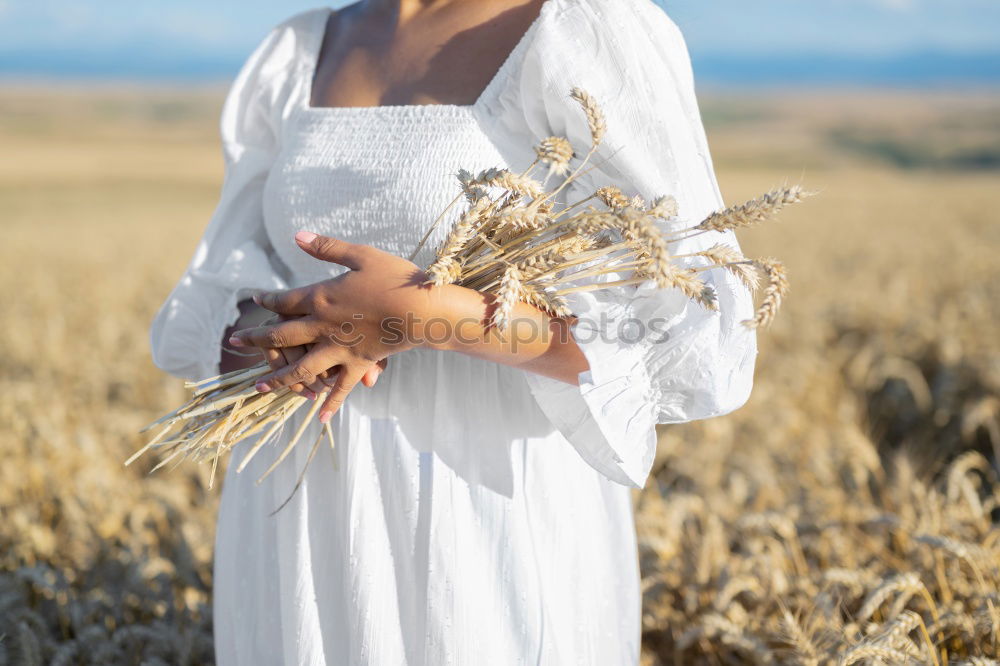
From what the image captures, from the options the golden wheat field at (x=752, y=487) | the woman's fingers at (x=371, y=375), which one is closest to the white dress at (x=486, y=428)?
the woman's fingers at (x=371, y=375)

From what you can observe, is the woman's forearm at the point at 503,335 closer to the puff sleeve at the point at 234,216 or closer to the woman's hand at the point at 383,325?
the woman's hand at the point at 383,325

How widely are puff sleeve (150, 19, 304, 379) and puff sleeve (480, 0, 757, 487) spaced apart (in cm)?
66

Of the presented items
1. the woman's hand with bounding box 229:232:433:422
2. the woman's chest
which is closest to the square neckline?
the woman's chest

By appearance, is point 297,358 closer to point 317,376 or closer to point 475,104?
point 317,376

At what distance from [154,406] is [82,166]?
33580 millimetres

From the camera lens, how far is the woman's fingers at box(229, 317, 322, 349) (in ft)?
4.09

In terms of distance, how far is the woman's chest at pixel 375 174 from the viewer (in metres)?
1.36

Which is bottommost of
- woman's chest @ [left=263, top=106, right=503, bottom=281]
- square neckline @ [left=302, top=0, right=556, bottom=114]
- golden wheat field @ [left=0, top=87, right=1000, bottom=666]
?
golden wheat field @ [left=0, top=87, right=1000, bottom=666]

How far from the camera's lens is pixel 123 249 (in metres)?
9.28

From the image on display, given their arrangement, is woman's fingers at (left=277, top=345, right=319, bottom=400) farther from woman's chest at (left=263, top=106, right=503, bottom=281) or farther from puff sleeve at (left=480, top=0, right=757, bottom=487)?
puff sleeve at (left=480, top=0, right=757, bottom=487)

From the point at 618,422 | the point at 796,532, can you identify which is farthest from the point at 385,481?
the point at 796,532

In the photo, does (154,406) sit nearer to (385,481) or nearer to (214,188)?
(385,481)

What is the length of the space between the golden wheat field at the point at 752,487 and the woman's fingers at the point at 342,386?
0.72 meters

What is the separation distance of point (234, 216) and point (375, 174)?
519 mm
